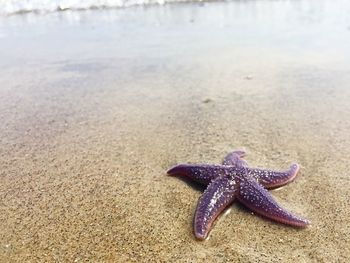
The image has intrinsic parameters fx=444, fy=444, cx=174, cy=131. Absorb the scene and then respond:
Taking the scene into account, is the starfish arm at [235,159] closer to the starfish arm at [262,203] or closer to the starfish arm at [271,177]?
the starfish arm at [271,177]

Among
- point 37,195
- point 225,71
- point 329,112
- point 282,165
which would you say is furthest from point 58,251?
point 225,71

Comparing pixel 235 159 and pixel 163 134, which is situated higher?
pixel 235 159

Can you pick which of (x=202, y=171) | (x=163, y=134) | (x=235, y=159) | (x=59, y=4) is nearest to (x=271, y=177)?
(x=235, y=159)

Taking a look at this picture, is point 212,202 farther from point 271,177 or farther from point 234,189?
point 271,177

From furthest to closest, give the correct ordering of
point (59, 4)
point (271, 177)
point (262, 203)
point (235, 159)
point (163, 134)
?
point (59, 4), point (163, 134), point (235, 159), point (271, 177), point (262, 203)

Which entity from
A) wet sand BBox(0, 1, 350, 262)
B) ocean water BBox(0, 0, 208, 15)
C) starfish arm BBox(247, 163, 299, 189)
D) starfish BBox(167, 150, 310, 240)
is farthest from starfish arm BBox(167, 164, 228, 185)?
ocean water BBox(0, 0, 208, 15)

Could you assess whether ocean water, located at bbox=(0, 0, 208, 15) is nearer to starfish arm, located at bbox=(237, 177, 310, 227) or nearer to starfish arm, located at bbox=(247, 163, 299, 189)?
starfish arm, located at bbox=(247, 163, 299, 189)
